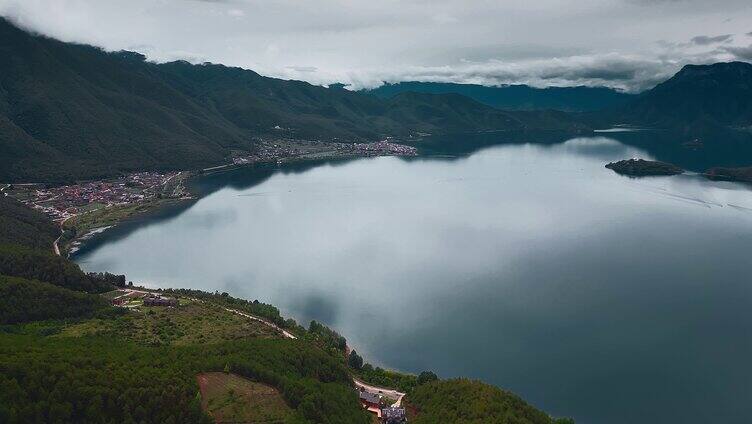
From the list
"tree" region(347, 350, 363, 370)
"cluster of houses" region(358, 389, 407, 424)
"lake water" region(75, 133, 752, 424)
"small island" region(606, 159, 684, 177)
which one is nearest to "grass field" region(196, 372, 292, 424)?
"cluster of houses" region(358, 389, 407, 424)

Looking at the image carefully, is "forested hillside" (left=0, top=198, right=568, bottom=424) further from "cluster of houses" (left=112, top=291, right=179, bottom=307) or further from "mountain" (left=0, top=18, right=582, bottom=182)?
"mountain" (left=0, top=18, right=582, bottom=182)

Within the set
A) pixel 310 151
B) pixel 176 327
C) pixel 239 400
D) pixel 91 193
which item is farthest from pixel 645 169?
pixel 239 400

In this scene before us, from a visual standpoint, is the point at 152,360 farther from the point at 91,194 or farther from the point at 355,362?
the point at 91,194

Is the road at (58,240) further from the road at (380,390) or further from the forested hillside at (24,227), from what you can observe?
the road at (380,390)

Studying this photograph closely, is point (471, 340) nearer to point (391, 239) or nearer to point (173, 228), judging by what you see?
point (391, 239)

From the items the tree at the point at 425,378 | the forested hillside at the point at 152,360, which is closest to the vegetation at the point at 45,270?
the forested hillside at the point at 152,360
